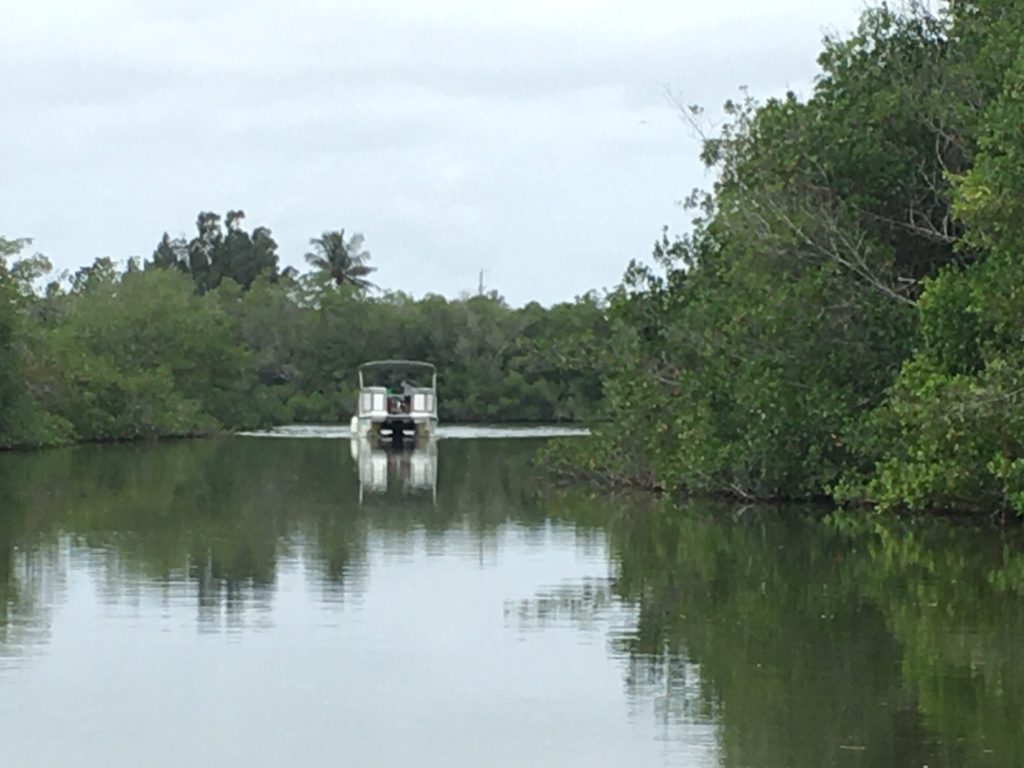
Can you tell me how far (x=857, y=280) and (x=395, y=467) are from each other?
18421 millimetres

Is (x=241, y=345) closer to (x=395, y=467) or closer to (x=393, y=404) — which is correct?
(x=393, y=404)

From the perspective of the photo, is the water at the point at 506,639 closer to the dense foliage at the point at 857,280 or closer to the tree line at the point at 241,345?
the dense foliage at the point at 857,280

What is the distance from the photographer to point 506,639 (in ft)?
50.4

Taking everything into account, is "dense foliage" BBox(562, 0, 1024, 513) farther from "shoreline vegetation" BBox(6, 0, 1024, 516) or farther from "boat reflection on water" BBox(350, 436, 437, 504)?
"boat reflection on water" BBox(350, 436, 437, 504)

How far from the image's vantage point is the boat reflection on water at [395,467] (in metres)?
36.4

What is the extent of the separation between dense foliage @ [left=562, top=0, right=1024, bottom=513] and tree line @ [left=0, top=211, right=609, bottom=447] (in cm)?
518

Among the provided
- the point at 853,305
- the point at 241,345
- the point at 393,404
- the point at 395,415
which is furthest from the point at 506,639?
the point at 241,345

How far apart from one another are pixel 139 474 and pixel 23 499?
9.66 meters

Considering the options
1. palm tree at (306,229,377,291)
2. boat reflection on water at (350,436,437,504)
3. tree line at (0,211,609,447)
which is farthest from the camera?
palm tree at (306,229,377,291)

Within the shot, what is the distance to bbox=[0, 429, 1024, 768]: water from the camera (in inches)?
435

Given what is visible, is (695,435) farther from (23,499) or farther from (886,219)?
(23,499)

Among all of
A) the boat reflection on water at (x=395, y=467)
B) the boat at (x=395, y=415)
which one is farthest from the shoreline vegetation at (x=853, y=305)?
the boat at (x=395, y=415)

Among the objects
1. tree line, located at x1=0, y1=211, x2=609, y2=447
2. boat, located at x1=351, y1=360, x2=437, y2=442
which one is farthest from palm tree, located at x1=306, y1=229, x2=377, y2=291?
boat, located at x1=351, y1=360, x2=437, y2=442

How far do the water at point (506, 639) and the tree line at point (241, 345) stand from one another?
12.0 meters
